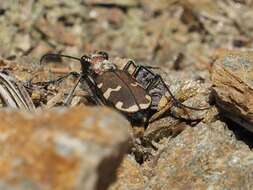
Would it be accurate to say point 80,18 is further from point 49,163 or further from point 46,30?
point 49,163

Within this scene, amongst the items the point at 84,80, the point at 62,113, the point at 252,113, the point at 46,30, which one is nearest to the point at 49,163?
the point at 62,113

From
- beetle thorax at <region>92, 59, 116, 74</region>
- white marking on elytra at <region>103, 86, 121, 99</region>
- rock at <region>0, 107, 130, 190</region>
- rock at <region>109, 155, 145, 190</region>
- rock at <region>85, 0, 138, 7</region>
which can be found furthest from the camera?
rock at <region>85, 0, 138, 7</region>

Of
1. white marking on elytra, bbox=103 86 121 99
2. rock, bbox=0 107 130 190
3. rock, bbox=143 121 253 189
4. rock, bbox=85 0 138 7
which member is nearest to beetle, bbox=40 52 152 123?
white marking on elytra, bbox=103 86 121 99

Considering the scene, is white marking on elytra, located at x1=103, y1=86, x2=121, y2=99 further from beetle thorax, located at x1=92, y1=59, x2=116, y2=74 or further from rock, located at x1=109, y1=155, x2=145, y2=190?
rock, located at x1=109, y1=155, x2=145, y2=190

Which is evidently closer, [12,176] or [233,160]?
[12,176]

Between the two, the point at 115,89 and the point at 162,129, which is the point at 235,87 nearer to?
the point at 162,129

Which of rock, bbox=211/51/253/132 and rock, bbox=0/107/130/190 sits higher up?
rock, bbox=0/107/130/190
